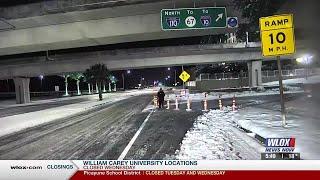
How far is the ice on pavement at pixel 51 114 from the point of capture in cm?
321

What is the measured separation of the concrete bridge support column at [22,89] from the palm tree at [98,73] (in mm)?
548

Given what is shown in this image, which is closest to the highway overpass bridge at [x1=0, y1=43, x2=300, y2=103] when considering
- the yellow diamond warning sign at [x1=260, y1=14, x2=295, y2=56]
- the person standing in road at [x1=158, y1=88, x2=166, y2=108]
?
the yellow diamond warning sign at [x1=260, y1=14, x2=295, y2=56]

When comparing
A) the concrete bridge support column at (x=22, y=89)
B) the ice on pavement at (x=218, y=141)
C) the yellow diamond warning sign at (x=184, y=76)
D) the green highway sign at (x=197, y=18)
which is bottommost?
the ice on pavement at (x=218, y=141)

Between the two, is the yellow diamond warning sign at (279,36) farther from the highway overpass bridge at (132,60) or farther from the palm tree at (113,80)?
the palm tree at (113,80)

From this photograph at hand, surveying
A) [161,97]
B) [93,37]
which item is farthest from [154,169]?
[93,37]

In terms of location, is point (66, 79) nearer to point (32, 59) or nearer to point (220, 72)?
point (32, 59)

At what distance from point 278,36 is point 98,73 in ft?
4.61

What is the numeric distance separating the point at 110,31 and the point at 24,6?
3.06ft

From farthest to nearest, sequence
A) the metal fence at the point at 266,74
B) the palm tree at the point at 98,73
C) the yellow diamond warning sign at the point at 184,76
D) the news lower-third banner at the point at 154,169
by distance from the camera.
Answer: the palm tree at the point at 98,73, the yellow diamond warning sign at the point at 184,76, the news lower-third banner at the point at 154,169, the metal fence at the point at 266,74

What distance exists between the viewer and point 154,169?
2.86 metres

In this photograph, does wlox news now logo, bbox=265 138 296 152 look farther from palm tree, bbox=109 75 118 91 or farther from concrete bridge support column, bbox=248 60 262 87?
palm tree, bbox=109 75 118 91

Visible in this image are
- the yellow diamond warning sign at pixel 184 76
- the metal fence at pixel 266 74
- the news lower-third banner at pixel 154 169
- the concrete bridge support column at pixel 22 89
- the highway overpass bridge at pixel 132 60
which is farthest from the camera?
the concrete bridge support column at pixel 22 89

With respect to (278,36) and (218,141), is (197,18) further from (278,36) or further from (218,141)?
(218,141)

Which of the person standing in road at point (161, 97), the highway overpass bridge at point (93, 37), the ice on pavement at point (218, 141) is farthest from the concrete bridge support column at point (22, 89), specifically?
the ice on pavement at point (218, 141)
